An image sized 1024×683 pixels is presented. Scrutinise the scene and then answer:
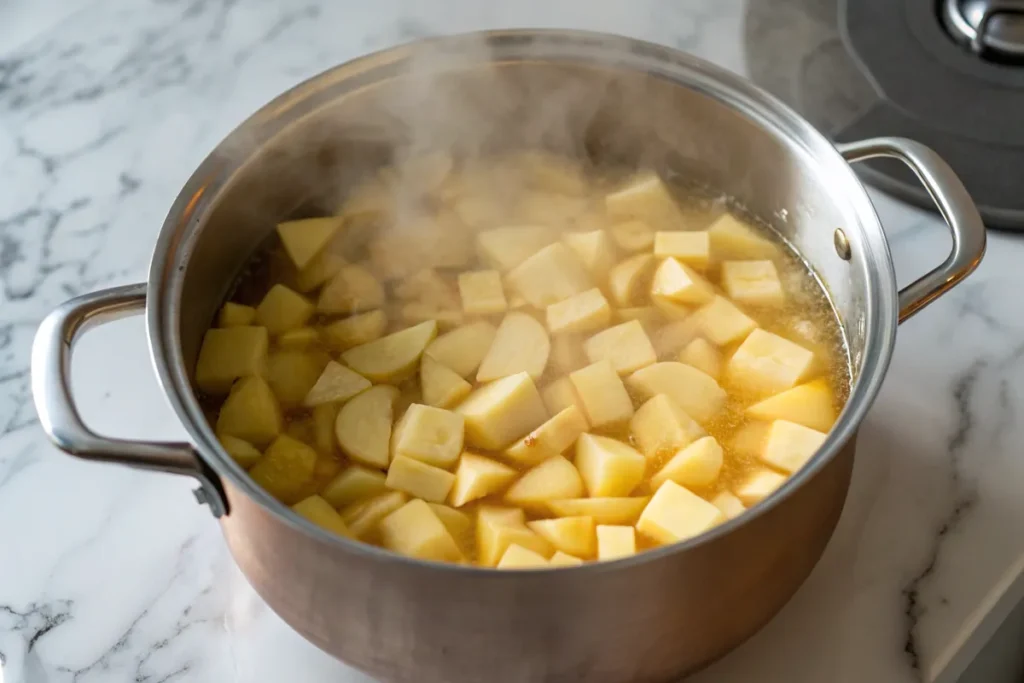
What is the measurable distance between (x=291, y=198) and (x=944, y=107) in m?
0.79

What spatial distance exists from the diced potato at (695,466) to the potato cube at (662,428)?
30 mm

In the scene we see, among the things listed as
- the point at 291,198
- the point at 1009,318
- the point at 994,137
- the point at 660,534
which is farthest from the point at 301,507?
the point at 994,137

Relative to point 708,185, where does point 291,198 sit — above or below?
above

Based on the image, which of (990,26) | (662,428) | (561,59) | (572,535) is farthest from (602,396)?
(990,26)

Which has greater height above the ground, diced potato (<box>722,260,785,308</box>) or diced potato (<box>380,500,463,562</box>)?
diced potato (<box>380,500,463,562</box>)

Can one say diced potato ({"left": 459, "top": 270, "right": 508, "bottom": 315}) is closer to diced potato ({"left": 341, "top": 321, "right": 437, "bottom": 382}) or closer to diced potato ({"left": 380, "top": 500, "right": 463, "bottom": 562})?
diced potato ({"left": 341, "top": 321, "right": 437, "bottom": 382})

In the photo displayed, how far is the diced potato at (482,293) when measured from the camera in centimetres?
106

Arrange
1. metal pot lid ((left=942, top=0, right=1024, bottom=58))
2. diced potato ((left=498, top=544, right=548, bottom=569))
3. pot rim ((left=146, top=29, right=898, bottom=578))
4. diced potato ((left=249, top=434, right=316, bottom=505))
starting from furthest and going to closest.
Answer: metal pot lid ((left=942, top=0, right=1024, bottom=58)), diced potato ((left=249, top=434, right=316, bottom=505)), diced potato ((left=498, top=544, right=548, bottom=569)), pot rim ((left=146, top=29, right=898, bottom=578))

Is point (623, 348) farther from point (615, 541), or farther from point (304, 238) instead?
point (304, 238)

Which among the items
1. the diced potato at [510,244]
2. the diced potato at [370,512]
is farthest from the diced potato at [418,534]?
the diced potato at [510,244]

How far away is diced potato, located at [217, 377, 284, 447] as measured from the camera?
94cm

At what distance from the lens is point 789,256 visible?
1124 millimetres

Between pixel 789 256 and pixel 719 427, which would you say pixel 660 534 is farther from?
pixel 789 256

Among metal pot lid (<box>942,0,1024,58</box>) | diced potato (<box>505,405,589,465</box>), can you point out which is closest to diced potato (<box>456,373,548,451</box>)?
diced potato (<box>505,405,589,465</box>)
